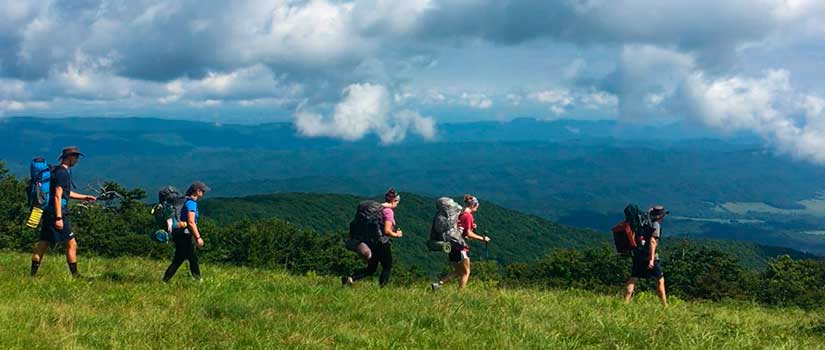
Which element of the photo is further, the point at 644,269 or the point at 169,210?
the point at 644,269

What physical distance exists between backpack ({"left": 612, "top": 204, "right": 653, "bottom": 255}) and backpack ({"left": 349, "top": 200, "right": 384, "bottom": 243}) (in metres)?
4.19

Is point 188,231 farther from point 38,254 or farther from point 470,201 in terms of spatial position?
point 470,201

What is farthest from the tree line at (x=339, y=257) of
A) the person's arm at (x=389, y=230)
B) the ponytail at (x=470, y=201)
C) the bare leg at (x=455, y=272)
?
the person's arm at (x=389, y=230)

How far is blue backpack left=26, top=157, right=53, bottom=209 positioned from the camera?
9.95 meters

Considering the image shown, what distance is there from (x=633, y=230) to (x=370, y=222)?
184 inches

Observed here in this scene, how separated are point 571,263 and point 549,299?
59.7 metres

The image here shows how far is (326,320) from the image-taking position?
7.70m

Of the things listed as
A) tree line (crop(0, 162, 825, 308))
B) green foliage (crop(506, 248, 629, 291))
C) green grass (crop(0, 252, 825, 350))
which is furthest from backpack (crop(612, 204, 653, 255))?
green foliage (crop(506, 248, 629, 291))

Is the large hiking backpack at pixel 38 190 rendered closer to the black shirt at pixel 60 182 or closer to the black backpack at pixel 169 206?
the black shirt at pixel 60 182

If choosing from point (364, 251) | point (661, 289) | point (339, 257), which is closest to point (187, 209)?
point (364, 251)

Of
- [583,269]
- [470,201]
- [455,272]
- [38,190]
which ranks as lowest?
[583,269]

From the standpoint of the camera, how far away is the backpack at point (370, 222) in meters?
10.8

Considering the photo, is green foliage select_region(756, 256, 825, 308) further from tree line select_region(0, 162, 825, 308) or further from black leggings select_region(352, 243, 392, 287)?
black leggings select_region(352, 243, 392, 287)

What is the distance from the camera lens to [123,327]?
273 inches
